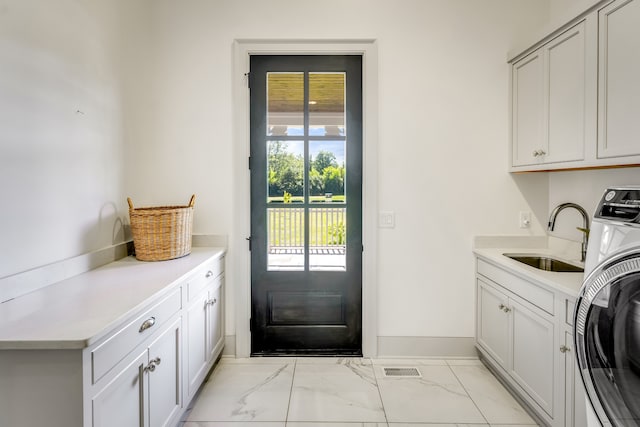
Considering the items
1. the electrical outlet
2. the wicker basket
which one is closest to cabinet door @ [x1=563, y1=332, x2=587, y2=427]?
the electrical outlet

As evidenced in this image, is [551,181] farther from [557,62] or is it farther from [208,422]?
[208,422]

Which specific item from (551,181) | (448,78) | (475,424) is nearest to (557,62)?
(448,78)

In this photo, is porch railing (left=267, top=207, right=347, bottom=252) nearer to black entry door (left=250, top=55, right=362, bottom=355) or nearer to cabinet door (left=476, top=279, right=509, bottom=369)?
black entry door (left=250, top=55, right=362, bottom=355)

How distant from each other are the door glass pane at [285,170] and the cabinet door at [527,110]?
60.5 inches

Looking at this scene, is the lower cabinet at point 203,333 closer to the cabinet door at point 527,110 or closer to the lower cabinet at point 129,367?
the lower cabinet at point 129,367

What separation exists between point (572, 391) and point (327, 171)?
1.90 m

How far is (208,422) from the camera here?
1957 mm

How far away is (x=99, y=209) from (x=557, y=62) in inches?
110

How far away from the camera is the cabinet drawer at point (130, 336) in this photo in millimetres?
1167

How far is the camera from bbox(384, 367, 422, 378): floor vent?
2451 mm

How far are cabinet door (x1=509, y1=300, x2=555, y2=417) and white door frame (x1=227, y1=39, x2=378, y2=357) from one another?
94cm

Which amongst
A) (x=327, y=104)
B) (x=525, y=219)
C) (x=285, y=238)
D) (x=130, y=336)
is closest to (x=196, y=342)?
(x=130, y=336)

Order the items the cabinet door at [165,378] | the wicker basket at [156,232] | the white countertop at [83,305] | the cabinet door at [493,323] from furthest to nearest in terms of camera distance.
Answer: the cabinet door at [493,323], the wicker basket at [156,232], the cabinet door at [165,378], the white countertop at [83,305]

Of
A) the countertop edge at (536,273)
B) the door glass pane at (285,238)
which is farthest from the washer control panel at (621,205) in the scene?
the door glass pane at (285,238)
